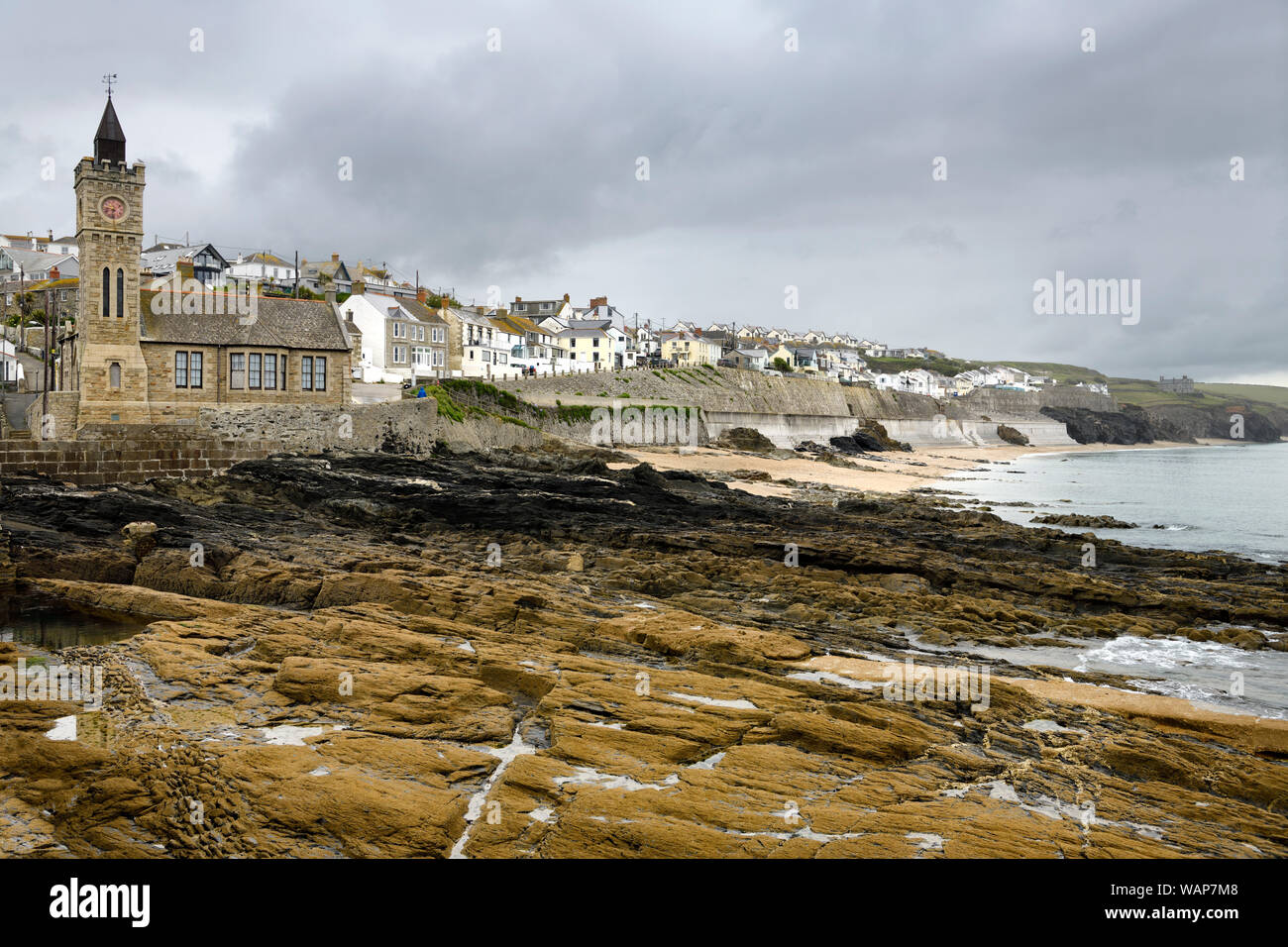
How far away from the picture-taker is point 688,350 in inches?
4786

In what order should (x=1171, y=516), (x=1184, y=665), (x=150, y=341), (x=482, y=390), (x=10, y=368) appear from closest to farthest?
(x=1184, y=665), (x=150, y=341), (x=1171, y=516), (x=482, y=390), (x=10, y=368)

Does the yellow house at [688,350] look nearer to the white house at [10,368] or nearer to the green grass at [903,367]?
the green grass at [903,367]

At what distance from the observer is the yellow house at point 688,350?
120000 millimetres

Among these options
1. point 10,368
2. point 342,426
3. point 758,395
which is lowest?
point 342,426

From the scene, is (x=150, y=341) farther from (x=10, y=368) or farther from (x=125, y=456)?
(x=10, y=368)

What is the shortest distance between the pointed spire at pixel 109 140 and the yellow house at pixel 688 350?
86.0 metres

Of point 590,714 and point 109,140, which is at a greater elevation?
point 109,140

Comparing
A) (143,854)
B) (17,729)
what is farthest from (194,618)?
(143,854)

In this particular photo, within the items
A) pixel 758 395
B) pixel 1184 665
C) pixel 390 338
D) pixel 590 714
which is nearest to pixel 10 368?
pixel 390 338

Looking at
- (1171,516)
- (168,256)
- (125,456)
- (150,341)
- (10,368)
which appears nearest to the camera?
(125,456)

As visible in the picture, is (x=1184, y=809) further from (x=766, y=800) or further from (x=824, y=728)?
(x=766, y=800)

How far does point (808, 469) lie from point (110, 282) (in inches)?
1611
